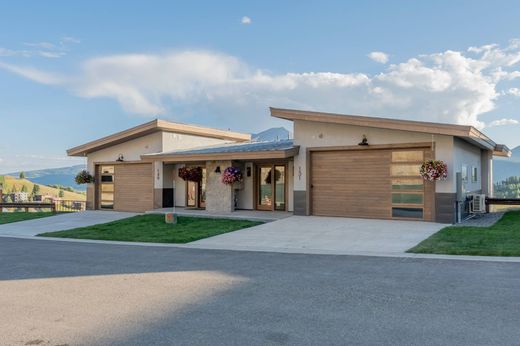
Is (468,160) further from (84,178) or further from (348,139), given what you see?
(84,178)

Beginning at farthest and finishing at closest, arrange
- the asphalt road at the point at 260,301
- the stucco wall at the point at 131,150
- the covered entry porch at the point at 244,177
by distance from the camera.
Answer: the stucco wall at the point at 131,150
the covered entry porch at the point at 244,177
the asphalt road at the point at 260,301

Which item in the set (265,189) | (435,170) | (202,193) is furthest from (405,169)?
(202,193)

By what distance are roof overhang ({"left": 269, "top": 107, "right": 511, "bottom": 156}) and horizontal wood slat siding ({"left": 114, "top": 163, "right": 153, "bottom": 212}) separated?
7.89 metres

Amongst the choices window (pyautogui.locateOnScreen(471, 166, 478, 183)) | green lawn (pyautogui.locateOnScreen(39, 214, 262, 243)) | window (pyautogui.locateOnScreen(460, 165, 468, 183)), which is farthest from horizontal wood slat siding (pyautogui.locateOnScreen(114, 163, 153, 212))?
window (pyautogui.locateOnScreen(471, 166, 478, 183))

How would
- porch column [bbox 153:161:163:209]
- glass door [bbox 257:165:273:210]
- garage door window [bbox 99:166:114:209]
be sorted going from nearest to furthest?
glass door [bbox 257:165:273:210] → porch column [bbox 153:161:163:209] → garage door window [bbox 99:166:114:209]

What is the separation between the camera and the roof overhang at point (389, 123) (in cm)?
1198

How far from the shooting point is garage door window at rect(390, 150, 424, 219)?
43.7 ft

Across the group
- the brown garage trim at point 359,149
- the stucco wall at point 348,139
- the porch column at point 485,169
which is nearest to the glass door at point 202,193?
the stucco wall at point 348,139

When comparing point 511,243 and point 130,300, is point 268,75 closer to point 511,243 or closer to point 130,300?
point 511,243

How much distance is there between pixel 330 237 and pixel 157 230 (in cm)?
569

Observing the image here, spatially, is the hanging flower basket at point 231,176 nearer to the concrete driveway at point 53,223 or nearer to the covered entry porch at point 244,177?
the covered entry porch at point 244,177

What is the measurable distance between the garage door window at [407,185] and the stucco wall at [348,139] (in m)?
0.52

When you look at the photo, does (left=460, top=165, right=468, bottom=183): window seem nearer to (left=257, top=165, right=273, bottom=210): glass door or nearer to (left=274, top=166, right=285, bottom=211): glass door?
(left=274, top=166, right=285, bottom=211): glass door

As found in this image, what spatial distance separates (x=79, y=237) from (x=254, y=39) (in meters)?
12.0
